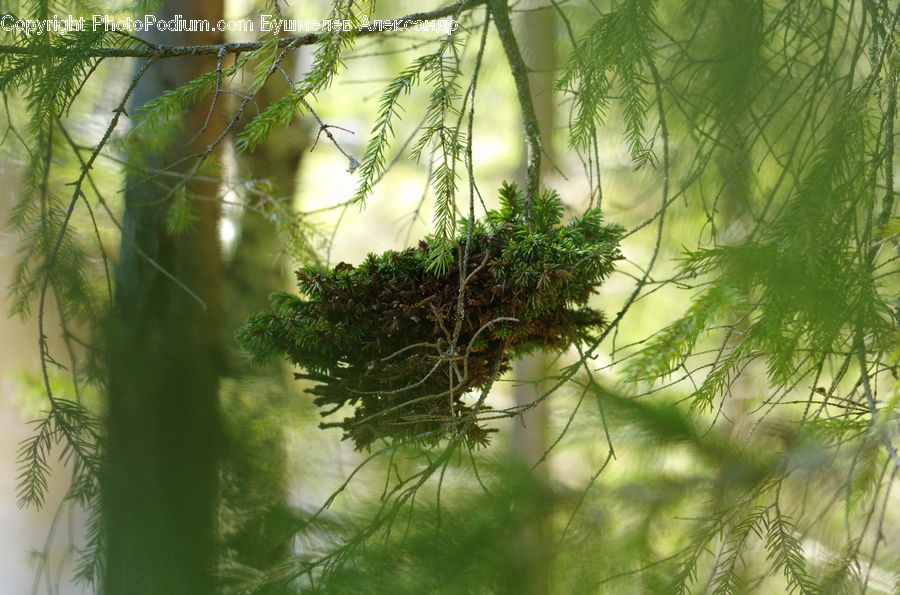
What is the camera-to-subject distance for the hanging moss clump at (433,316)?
602 millimetres

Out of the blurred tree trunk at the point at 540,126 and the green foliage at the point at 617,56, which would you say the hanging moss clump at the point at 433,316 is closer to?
the green foliage at the point at 617,56

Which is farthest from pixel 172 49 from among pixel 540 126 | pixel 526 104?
pixel 540 126

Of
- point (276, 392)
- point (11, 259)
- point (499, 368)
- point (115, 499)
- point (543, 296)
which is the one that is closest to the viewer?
point (543, 296)

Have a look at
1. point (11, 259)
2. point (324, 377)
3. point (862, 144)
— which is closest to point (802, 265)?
point (862, 144)

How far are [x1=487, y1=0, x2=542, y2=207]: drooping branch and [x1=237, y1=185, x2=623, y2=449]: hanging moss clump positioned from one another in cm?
4

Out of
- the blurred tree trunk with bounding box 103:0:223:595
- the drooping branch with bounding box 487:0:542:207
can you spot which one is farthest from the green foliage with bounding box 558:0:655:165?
the blurred tree trunk with bounding box 103:0:223:595

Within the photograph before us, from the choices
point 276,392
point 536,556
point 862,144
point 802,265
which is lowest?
point 536,556

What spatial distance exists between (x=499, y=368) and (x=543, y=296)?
0.46ft

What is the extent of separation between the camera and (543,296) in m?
0.59

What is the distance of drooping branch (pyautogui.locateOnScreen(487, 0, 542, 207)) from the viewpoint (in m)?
0.72

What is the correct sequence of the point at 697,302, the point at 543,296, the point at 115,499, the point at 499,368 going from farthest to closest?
1. the point at 115,499
2. the point at 499,368
3. the point at 543,296
4. the point at 697,302

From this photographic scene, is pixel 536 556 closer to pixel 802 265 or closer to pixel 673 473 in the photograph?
pixel 673 473

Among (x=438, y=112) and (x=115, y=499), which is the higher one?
(x=438, y=112)

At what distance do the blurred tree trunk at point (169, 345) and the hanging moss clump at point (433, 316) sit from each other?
47cm
